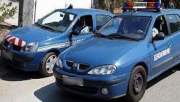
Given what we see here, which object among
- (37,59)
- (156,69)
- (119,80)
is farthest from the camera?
(37,59)

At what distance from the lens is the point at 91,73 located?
5.26 meters

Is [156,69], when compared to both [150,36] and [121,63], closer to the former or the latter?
[150,36]

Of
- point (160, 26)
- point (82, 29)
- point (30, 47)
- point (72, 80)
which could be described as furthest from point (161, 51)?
point (30, 47)

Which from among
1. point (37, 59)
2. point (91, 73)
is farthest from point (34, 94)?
point (91, 73)

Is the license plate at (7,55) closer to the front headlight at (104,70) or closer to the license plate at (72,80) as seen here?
the license plate at (72,80)

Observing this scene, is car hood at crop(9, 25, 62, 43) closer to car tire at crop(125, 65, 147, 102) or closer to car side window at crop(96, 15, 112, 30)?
car side window at crop(96, 15, 112, 30)

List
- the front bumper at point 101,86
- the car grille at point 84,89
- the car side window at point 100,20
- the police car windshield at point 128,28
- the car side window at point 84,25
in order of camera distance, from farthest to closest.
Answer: the car side window at point 100,20 → the car side window at point 84,25 → the police car windshield at point 128,28 → the car grille at point 84,89 → the front bumper at point 101,86

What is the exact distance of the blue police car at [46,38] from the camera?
→ 22.7ft

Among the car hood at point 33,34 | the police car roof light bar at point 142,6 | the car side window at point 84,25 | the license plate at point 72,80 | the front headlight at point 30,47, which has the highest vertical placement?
the police car roof light bar at point 142,6

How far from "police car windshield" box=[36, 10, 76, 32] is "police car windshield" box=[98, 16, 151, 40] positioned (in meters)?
1.24

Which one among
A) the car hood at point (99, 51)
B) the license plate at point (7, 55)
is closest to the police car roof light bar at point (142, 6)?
the car hood at point (99, 51)

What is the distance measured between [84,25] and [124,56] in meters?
2.82

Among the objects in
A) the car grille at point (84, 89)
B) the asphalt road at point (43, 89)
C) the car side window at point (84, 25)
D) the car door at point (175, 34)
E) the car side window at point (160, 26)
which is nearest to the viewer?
the car grille at point (84, 89)

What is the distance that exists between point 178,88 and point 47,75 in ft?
9.15
